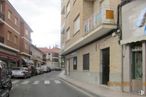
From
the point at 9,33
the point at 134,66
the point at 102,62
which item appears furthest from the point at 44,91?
the point at 9,33

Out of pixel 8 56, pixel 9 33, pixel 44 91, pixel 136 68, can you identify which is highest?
pixel 9 33

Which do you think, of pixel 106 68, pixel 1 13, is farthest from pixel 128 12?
pixel 1 13

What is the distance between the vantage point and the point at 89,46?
103ft

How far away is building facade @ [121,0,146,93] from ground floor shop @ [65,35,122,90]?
1374mm

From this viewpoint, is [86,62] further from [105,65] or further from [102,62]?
[105,65]

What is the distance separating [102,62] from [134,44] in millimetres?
7788

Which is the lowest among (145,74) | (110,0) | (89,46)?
(145,74)

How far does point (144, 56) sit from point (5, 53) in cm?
3369

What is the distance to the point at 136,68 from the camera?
18.9 meters

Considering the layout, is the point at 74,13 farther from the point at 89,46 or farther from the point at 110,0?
the point at 110,0

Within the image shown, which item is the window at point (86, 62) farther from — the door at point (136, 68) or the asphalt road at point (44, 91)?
the door at point (136, 68)

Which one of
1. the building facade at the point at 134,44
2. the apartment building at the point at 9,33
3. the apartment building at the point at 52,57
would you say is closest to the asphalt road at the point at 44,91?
the building facade at the point at 134,44

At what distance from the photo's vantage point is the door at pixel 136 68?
18.3 m

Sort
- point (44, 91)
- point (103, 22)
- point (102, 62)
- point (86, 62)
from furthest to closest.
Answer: point (86, 62) → point (102, 62) → point (103, 22) → point (44, 91)
